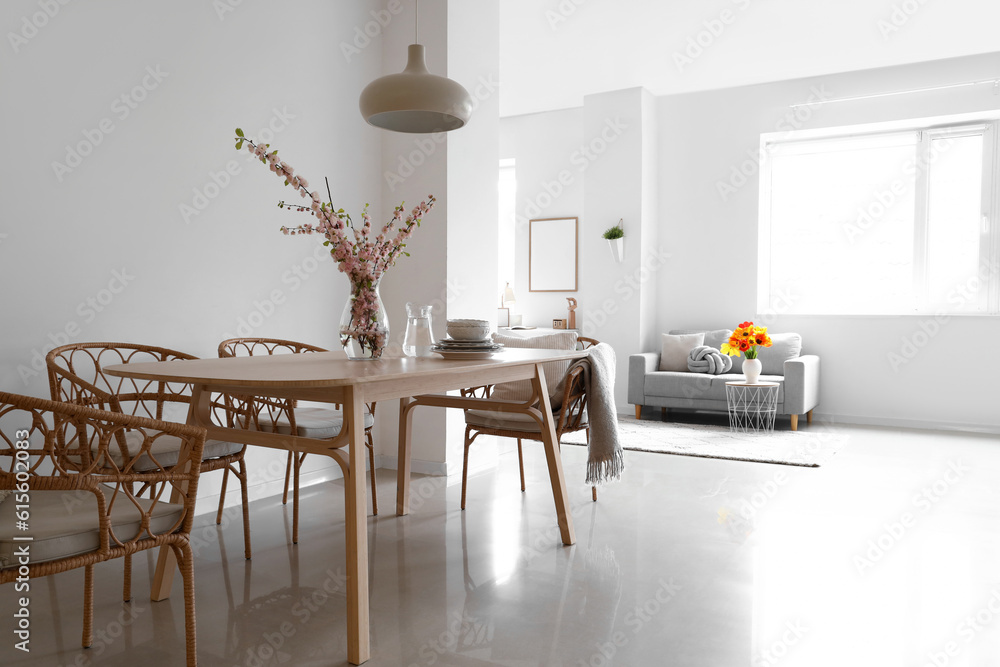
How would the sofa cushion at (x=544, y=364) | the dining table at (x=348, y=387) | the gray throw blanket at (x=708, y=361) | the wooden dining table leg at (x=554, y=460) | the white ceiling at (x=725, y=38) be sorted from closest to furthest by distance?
1. the dining table at (x=348, y=387)
2. the wooden dining table leg at (x=554, y=460)
3. the sofa cushion at (x=544, y=364)
4. the white ceiling at (x=725, y=38)
5. the gray throw blanket at (x=708, y=361)

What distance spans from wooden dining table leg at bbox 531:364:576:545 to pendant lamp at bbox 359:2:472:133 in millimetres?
996

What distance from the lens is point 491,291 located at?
4.32 meters

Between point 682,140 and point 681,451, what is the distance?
320 cm

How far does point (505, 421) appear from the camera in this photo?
9.91 feet

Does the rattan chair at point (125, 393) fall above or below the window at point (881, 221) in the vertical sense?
below

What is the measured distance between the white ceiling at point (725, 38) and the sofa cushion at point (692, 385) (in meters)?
2.46

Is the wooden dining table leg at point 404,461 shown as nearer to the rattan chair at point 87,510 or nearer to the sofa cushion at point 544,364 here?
the sofa cushion at point 544,364

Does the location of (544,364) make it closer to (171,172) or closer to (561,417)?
(561,417)

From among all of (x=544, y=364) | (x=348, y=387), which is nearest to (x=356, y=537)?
(x=348, y=387)

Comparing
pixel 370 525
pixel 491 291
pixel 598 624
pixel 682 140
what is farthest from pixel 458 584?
pixel 682 140

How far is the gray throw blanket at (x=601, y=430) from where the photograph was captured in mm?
2938

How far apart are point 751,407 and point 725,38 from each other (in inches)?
108

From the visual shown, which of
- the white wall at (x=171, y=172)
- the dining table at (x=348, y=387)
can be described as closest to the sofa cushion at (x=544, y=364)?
the dining table at (x=348, y=387)

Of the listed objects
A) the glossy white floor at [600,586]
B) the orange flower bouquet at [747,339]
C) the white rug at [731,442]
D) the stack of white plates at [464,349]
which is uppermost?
the stack of white plates at [464,349]
